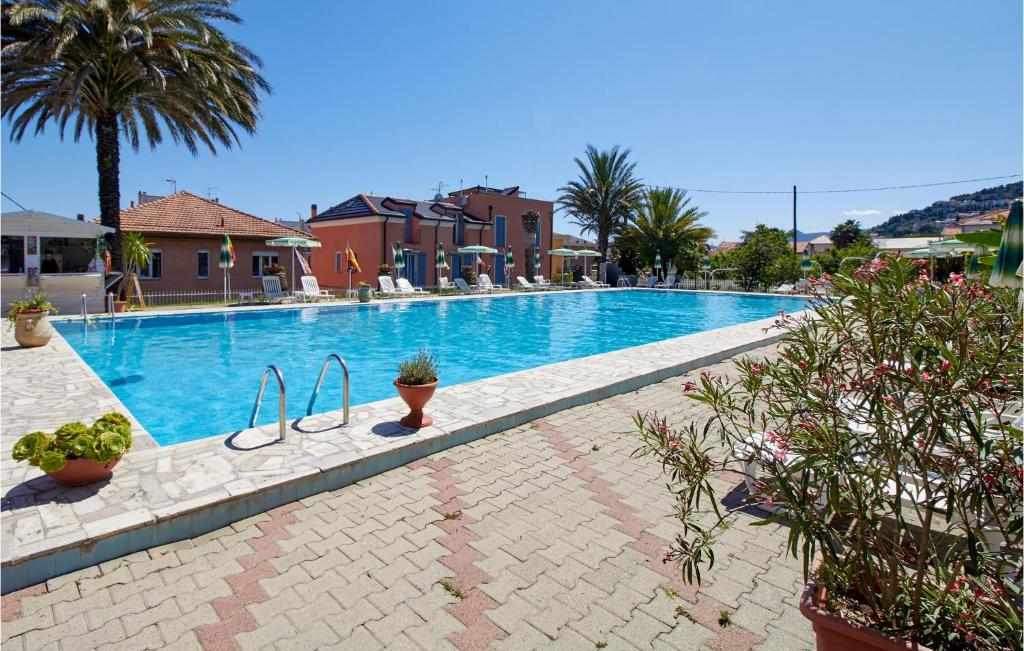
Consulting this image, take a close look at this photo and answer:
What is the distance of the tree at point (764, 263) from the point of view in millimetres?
32844

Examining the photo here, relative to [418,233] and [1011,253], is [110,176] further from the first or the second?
[1011,253]

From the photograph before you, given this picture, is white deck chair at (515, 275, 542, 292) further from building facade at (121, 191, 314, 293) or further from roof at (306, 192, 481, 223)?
building facade at (121, 191, 314, 293)

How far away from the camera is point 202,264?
79.1ft

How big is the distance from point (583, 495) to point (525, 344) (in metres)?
11.0

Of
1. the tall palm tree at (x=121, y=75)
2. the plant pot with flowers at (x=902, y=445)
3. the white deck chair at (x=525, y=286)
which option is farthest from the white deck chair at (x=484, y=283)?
the plant pot with flowers at (x=902, y=445)

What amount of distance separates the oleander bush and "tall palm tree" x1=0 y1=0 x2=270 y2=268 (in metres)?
15.1

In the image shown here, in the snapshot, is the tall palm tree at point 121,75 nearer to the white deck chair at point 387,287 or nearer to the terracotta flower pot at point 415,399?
the white deck chair at point 387,287

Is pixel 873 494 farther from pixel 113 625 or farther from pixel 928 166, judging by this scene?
pixel 928 166

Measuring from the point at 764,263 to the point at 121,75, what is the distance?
1243 inches

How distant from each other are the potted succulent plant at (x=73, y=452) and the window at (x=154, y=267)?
70.7 ft

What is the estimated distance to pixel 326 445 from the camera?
5.39 meters

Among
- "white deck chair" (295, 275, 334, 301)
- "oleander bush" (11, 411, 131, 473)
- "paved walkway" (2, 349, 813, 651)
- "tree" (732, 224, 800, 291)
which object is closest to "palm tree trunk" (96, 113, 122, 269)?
"white deck chair" (295, 275, 334, 301)

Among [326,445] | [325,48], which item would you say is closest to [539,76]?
[325,48]

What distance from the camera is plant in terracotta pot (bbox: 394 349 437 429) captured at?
231 inches
